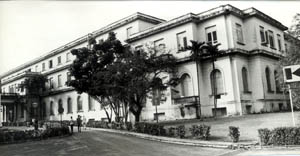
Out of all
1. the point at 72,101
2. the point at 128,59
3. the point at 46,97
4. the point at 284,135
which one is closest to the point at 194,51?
the point at 128,59

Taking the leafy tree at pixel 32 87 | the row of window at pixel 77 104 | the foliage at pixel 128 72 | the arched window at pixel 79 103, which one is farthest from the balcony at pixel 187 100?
the leafy tree at pixel 32 87

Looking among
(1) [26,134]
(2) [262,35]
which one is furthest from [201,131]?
(2) [262,35]

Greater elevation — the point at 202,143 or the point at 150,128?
the point at 150,128

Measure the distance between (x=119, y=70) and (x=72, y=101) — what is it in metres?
24.3

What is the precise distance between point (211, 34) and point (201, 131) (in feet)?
51.0

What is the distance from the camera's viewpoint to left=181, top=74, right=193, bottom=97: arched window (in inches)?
1154

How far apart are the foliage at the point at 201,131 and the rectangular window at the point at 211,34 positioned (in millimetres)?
14689

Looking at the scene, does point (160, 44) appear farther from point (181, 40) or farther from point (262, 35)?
point (262, 35)

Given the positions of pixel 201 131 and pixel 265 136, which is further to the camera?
pixel 201 131

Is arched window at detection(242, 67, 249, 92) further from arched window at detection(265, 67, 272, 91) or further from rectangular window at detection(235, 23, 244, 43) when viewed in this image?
rectangular window at detection(235, 23, 244, 43)

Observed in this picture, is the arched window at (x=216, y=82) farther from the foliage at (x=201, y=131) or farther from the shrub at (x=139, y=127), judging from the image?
the foliage at (x=201, y=131)

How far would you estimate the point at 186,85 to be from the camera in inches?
1168

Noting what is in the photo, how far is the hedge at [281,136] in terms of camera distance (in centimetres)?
1153

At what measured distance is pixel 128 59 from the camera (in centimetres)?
2392
